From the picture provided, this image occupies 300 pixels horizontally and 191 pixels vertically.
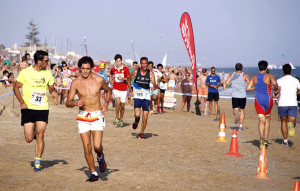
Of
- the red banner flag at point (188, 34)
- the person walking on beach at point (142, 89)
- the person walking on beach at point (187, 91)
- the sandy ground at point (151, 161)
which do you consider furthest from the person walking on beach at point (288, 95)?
the person walking on beach at point (187, 91)

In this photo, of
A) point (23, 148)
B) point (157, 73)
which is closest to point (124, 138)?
point (23, 148)

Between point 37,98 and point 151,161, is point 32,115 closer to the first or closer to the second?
point 37,98

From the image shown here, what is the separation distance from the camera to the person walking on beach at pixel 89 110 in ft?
22.2

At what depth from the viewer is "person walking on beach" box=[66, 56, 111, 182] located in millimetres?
6781

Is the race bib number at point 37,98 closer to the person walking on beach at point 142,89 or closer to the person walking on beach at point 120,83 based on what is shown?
the person walking on beach at point 142,89

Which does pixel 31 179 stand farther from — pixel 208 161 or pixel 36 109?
pixel 208 161

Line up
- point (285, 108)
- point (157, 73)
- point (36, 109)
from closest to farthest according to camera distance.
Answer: point (36, 109) → point (285, 108) → point (157, 73)

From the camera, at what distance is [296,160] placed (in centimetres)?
968

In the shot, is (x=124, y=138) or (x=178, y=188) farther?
(x=124, y=138)

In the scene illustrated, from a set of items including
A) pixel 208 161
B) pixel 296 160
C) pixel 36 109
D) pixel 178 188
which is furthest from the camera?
pixel 296 160

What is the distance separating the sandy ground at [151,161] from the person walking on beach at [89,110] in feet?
1.68

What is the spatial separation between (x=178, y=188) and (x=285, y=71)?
5870 millimetres

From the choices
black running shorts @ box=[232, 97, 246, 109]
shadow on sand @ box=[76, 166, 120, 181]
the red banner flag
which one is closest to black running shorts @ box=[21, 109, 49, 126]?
shadow on sand @ box=[76, 166, 120, 181]

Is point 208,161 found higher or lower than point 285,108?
lower
